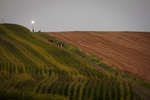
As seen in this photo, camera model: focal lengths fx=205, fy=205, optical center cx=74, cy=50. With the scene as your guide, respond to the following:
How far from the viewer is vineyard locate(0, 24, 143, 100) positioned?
2358 cm

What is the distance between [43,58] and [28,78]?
12131 mm

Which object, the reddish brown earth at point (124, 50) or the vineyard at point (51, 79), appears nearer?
the vineyard at point (51, 79)

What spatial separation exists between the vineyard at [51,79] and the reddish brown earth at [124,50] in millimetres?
7629

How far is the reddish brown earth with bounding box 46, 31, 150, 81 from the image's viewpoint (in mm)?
38938

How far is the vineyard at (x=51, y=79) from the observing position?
23.6 metres

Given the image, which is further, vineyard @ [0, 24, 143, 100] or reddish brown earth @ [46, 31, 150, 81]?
reddish brown earth @ [46, 31, 150, 81]

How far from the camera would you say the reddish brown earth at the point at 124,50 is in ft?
128

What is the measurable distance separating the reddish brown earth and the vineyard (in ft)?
25.0

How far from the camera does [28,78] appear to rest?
27922 millimetres

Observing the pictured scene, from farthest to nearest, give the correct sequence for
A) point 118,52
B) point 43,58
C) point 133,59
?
point 118,52 → point 133,59 → point 43,58

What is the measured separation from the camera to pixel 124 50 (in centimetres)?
5419

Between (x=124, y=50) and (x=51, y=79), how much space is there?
30.5 meters

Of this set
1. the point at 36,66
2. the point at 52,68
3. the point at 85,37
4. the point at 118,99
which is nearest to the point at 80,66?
the point at 52,68

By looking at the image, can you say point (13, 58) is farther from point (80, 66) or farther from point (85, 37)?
point (85, 37)
